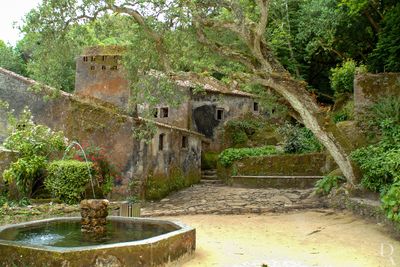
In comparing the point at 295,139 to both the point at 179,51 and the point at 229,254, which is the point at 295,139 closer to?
the point at 179,51

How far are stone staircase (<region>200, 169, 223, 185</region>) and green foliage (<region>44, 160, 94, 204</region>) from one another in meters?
9.76

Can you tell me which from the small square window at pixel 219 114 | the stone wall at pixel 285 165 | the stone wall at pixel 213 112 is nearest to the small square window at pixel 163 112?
the stone wall at pixel 213 112

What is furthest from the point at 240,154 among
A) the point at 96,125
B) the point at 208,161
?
the point at 96,125

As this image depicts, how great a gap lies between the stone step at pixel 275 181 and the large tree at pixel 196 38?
5.77 metres

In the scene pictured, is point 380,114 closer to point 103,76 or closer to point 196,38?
point 196,38

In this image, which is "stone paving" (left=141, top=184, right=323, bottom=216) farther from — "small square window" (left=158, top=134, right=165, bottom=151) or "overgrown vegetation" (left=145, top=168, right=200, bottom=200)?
"small square window" (left=158, top=134, right=165, bottom=151)

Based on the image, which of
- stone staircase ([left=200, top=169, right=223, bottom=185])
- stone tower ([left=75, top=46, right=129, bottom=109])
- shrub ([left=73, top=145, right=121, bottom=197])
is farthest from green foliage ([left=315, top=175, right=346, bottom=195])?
stone tower ([left=75, top=46, right=129, bottom=109])

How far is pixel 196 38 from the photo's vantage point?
13.8 metres

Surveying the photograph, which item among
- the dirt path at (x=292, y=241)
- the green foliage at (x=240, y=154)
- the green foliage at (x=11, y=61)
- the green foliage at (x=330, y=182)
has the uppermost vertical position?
the green foliage at (x=11, y=61)

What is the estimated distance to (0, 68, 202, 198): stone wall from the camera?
16.4m

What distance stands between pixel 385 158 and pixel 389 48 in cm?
682

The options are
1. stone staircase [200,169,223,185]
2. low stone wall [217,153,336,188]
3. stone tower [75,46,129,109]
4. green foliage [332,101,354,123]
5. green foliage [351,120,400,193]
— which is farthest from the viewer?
stone staircase [200,169,223,185]

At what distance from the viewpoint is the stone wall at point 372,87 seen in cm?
1603

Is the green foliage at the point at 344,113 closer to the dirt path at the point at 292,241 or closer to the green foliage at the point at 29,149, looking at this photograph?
the dirt path at the point at 292,241
